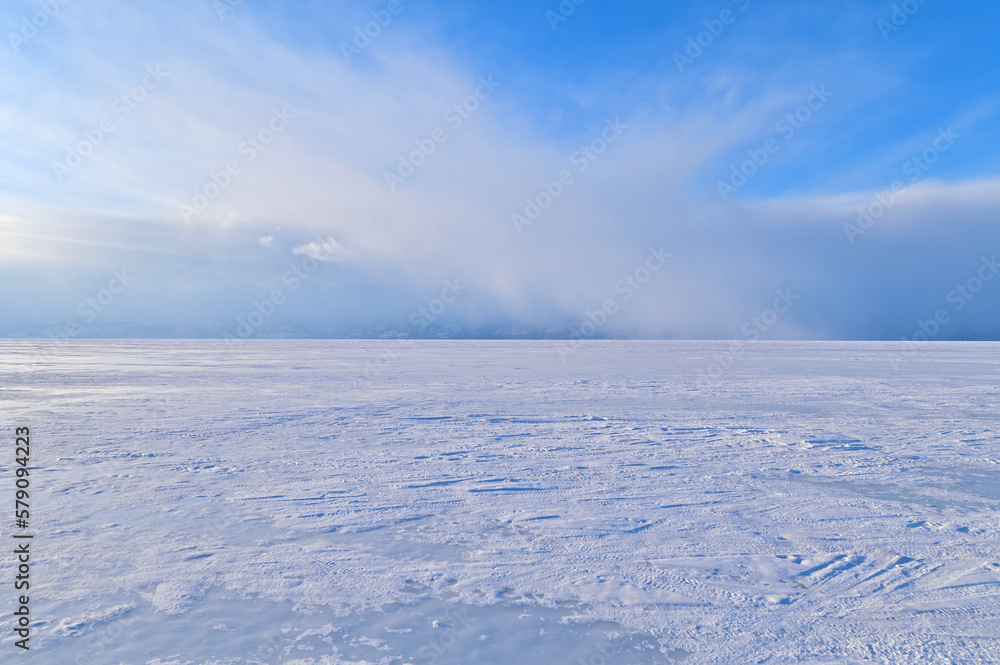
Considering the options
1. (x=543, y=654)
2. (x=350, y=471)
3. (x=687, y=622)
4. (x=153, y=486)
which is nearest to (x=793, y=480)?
(x=687, y=622)

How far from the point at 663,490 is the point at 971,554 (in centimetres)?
298

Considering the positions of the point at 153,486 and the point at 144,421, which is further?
the point at 144,421

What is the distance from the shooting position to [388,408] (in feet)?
45.2

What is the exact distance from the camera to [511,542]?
5254 mm

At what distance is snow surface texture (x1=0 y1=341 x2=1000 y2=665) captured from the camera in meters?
3.68

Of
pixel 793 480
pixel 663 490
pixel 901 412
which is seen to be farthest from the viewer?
pixel 901 412

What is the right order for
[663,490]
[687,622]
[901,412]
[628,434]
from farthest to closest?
[901,412] → [628,434] → [663,490] → [687,622]

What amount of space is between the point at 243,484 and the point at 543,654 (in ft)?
16.7

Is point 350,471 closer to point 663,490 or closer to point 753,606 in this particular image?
point 663,490

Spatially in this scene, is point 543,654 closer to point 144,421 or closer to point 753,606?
point 753,606

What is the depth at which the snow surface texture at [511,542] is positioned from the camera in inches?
145

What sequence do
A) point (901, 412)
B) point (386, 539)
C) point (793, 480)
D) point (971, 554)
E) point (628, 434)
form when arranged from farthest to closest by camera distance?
point (901, 412) → point (628, 434) → point (793, 480) → point (386, 539) → point (971, 554)

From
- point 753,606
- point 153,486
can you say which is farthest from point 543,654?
point 153,486

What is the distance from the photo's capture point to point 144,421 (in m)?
11.6
